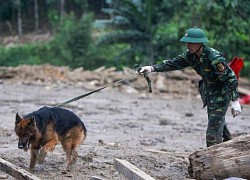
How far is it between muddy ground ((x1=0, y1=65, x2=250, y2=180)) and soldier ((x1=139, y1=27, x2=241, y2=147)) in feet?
2.55

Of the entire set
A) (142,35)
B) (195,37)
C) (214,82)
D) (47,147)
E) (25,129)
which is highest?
(195,37)

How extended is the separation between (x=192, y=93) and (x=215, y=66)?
47.4ft

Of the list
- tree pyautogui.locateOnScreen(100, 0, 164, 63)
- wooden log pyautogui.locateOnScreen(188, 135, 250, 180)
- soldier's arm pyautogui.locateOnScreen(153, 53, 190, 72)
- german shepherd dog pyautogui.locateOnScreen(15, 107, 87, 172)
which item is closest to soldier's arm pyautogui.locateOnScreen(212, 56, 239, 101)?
soldier's arm pyautogui.locateOnScreen(153, 53, 190, 72)

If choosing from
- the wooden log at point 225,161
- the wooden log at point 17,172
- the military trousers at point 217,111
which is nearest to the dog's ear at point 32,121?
the wooden log at point 17,172

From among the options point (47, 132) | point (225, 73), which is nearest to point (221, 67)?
→ point (225, 73)

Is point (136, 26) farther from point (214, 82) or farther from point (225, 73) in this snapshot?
point (225, 73)

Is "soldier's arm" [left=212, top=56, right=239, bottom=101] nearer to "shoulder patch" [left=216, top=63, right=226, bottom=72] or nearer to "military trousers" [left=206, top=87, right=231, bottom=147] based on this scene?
"shoulder patch" [left=216, top=63, right=226, bottom=72]

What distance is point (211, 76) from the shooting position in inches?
309

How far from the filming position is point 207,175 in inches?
274

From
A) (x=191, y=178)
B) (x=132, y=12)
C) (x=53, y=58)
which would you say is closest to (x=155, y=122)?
(x=191, y=178)

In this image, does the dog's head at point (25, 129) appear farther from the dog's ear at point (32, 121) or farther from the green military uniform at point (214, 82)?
the green military uniform at point (214, 82)

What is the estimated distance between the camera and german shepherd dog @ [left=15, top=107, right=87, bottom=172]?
755 centimetres

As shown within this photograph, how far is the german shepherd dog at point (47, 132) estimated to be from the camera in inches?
297

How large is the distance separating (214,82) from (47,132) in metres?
2.20
